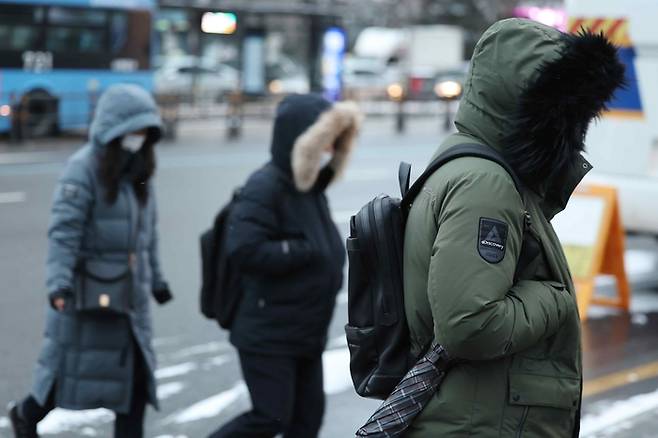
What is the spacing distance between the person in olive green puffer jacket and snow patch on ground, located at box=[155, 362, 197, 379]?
14.0 feet

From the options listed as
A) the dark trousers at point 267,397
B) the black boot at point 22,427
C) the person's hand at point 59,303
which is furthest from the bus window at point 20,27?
the dark trousers at point 267,397

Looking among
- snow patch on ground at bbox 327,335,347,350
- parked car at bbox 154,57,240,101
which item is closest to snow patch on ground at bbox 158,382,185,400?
snow patch on ground at bbox 327,335,347,350

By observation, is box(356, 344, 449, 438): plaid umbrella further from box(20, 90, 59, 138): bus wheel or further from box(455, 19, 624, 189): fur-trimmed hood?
box(20, 90, 59, 138): bus wheel

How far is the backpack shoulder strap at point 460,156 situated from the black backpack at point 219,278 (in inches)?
78.7

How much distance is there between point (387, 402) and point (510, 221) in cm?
54

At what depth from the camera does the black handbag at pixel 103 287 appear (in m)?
4.73

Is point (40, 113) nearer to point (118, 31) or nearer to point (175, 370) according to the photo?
point (118, 31)

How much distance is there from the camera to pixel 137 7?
979 inches

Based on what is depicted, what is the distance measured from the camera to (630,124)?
8.59m

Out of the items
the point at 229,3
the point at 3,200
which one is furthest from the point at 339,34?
the point at 3,200

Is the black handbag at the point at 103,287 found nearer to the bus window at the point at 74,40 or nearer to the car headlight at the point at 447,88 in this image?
the bus window at the point at 74,40

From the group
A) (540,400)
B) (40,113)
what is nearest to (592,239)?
(540,400)

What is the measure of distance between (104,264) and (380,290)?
231 cm

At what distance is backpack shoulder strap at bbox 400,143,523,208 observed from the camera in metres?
2.67
